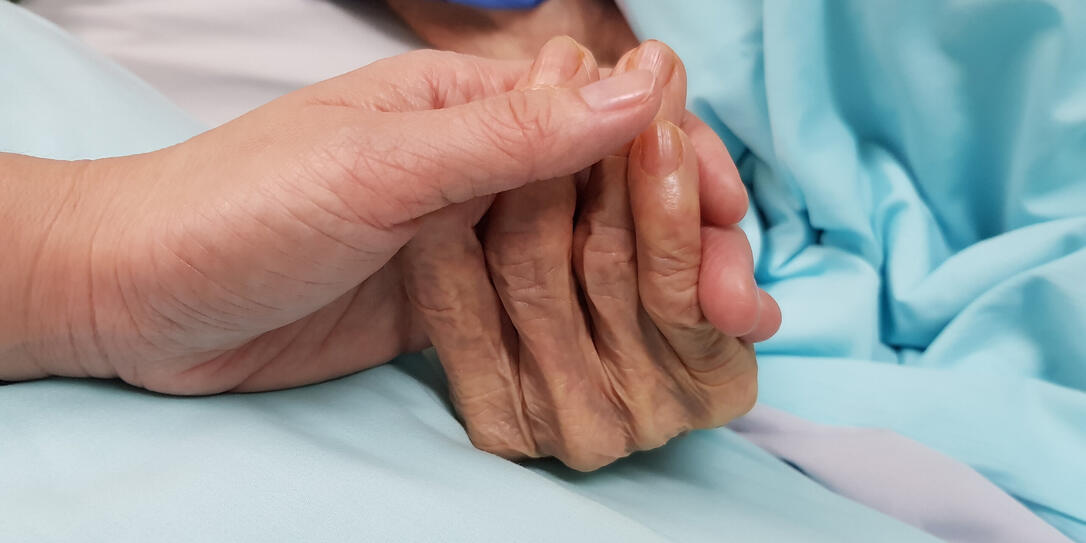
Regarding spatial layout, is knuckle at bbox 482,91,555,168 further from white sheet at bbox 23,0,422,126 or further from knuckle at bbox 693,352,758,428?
white sheet at bbox 23,0,422,126

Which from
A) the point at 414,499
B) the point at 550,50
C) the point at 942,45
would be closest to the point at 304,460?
the point at 414,499

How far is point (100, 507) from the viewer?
492mm

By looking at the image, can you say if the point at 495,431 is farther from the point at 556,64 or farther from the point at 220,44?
the point at 220,44

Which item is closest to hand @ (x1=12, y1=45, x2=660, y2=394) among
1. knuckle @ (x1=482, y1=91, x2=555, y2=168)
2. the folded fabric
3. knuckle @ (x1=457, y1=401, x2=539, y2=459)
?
knuckle @ (x1=482, y1=91, x2=555, y2=168)

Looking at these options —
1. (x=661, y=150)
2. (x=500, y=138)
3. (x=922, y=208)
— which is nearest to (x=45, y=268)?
(x=500, y=138)

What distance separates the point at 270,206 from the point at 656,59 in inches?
12.2

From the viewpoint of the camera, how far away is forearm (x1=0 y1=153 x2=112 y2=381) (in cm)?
58

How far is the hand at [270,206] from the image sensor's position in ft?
1.76

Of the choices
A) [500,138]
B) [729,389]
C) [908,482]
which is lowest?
[908,482]

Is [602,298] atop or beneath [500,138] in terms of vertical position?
beneath

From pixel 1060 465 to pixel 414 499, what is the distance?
593mm

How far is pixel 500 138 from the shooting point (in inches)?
21.0

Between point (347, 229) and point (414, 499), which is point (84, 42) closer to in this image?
point (347, 229)

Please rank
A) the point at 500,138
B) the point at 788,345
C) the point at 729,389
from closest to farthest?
the point at 500,138, the point at 729,389, the point at 788,345
